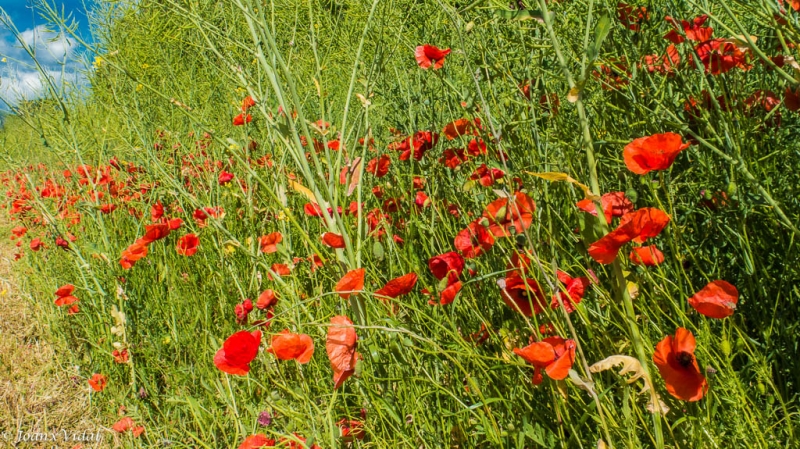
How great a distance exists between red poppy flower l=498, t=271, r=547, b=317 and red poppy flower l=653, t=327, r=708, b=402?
183 mm

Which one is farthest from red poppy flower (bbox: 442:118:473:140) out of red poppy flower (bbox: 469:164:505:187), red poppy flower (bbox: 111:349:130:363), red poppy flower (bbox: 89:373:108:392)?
red poppy flower (bbox: 89:373:108:392)

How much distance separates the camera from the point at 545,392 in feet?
3.51

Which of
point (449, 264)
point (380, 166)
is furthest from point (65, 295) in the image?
point (449, 264)

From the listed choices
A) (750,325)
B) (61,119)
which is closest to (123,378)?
(61,119)

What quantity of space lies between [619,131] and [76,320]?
2211mm

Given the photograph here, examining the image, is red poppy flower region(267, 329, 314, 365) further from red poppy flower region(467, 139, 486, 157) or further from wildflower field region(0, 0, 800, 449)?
red poppy flower region(467, 139, 486, 157)

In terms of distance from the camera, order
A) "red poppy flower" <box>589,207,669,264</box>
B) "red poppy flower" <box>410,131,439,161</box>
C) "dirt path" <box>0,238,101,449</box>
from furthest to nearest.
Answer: "dirt path" <box>0,238,101,449</box>
"red poppy flower" <box>410,131,439,161</box>
"red poppy flower" <box>589,207,669,264</box>

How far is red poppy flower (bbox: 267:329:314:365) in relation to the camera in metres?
0.98

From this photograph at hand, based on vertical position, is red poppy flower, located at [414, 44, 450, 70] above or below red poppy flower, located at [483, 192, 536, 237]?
above

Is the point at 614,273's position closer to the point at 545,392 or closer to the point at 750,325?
the point at 545,392

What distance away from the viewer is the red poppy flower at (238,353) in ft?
3.26

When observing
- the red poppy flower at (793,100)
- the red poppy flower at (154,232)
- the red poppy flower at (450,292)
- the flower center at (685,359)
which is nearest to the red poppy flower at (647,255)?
→ the flower center at (685,359)

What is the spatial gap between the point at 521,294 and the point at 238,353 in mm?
491

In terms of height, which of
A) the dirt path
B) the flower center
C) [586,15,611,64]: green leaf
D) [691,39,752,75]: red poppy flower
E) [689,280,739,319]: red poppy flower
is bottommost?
the dirt path
